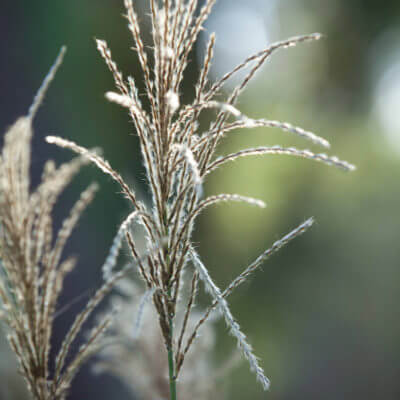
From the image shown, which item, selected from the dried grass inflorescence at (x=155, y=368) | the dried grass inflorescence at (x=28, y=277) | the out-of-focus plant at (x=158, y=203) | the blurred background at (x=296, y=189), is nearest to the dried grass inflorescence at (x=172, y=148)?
the out-of-focus plant at (x=158, y=203)

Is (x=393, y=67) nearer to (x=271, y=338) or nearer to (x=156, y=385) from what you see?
(x=271, y=338)

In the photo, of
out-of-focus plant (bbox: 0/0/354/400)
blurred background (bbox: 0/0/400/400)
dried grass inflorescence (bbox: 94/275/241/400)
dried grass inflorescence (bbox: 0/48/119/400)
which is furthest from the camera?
blurred background (bbox: 0/0/400/400)

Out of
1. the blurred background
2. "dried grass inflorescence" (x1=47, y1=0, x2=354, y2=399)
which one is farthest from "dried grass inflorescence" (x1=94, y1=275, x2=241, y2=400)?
the blurred background

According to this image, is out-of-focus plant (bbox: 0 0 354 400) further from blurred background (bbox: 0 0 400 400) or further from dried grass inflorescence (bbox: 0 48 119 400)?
blurred background (bbox: 0 0 400 400)

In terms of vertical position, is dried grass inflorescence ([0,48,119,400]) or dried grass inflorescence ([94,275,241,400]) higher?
dried grass inflorescence ([0,48,119,400])

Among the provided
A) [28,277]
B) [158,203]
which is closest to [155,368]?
[28,277]

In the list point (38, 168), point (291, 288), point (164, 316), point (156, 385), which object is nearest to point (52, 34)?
point (38, 168)

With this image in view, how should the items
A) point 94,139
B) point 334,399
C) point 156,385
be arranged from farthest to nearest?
point 334,399, point 94,139, point 156,385

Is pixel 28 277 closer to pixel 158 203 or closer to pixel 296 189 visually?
pixel 158 203
